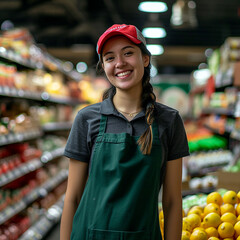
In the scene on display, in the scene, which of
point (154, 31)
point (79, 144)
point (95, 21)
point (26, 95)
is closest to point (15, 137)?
point (26, 95)

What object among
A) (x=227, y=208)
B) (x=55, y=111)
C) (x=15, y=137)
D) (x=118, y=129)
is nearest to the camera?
(x=118, y=129)

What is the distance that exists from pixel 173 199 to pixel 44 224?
4207 millimetres

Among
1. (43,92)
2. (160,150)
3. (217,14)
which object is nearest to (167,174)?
(160,150)

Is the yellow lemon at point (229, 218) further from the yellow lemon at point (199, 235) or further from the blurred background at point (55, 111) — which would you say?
the blurred background at point (55, 111)

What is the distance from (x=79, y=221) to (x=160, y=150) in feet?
1.51

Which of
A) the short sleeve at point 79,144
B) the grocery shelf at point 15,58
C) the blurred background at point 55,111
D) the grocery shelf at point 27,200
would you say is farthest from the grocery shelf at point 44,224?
the short sleeve at point 79,144

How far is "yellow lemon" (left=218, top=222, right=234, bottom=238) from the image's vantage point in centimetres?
202

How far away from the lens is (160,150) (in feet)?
5.22

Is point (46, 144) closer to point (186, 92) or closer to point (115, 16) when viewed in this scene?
point (115, 16)

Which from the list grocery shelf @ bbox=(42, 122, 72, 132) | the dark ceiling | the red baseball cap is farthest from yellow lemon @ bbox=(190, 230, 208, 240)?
the dark ceiling

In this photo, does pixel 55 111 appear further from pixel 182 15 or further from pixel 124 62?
pixel 124 62

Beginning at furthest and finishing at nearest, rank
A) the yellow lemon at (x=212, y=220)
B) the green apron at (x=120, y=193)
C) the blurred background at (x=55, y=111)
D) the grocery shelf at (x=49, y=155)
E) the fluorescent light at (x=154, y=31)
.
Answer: the fluorescent light at (x=154, y=31) < the grocery shelf at (x=49, y=155) < the blurred background at (x=55, y=111) < the yellow lemon at (x=212, y=220) < the green apron at (x=120, y=193)

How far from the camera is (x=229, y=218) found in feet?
6.86

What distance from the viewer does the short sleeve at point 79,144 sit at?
1.67 metres
